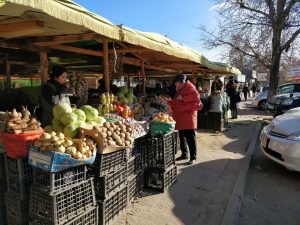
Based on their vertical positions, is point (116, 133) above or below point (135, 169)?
above

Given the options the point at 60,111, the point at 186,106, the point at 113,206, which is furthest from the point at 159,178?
the point at 60,111

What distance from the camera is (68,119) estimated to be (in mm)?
3789

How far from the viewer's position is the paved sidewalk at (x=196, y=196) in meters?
4.22

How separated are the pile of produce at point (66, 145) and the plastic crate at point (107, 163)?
0.25 metres

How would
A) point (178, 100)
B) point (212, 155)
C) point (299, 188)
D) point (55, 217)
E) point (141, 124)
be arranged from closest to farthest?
point (55, 217) → point (141, 124) → point (299, 188) → point (178, 100) → point (212, 155)

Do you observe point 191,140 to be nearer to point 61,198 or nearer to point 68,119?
point 68,119

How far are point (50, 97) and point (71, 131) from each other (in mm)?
977

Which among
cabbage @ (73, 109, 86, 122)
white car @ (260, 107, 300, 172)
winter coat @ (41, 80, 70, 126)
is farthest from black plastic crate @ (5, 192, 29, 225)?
white car @ (260, 107, 300, 172)

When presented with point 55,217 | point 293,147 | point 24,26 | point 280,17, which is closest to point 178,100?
point 293,147

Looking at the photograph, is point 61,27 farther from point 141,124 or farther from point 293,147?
point 293,147

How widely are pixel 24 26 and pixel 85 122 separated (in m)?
1.39

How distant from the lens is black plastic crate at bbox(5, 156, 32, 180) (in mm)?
3256

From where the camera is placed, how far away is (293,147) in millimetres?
5871

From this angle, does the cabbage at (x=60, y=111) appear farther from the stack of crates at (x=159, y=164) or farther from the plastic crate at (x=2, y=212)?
the stack of crates at (x=159, y=164)
